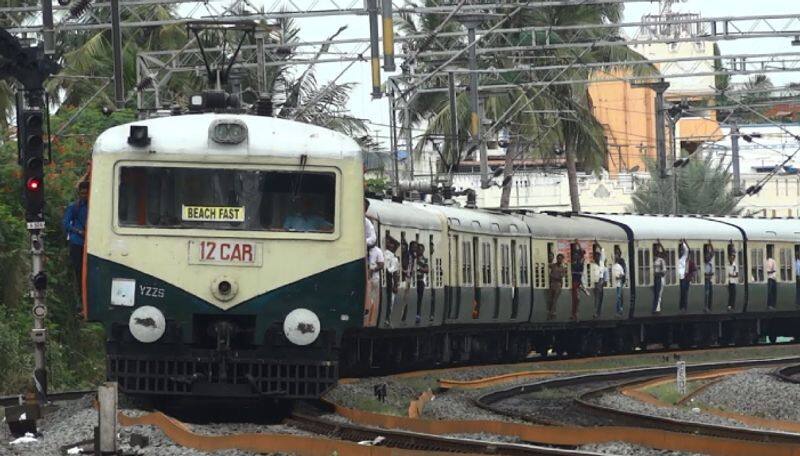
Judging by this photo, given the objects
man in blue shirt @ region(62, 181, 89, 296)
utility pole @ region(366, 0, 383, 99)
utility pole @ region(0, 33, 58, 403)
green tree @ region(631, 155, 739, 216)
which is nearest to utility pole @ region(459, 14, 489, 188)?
utility pole @ region(366, 0, 383, 99)

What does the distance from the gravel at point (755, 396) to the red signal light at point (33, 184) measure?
7.28m

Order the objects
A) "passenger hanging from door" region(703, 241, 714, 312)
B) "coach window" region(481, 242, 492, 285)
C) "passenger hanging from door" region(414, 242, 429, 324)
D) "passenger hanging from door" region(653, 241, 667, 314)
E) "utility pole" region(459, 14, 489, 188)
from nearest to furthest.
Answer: "passenger hanging from door" region(414, 242, 429, 324) → "coach window" region(481, 242, 492, 285) → "utility pole" region(459, 14, 489, 188) → "passenger hanging from door" region(653, 241, 667, 314) → "passenger hanging from door" region(703, 241, 714, 312)

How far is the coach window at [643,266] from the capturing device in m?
34.5

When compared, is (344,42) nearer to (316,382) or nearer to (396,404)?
(396,404)

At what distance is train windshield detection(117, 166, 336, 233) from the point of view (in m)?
15.8

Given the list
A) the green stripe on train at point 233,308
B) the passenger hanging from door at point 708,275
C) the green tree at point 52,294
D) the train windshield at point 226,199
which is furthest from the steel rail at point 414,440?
the passenger hanging from door at point 708,275

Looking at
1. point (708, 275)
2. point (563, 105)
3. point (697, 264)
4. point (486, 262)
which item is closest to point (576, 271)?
point (486, 262)

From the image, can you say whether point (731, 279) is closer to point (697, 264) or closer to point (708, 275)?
point (708, 275)

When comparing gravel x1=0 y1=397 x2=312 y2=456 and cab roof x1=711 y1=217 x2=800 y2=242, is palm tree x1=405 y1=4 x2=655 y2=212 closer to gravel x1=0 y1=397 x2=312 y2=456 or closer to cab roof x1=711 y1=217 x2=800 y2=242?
cab roof x1=711 y1=217 x2=800 y2=242

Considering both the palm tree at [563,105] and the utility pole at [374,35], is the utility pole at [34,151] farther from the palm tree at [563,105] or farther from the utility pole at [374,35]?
the palm tree at [563,105]

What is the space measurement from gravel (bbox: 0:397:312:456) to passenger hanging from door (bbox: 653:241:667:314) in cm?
1927

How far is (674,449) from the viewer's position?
1309 centimetres

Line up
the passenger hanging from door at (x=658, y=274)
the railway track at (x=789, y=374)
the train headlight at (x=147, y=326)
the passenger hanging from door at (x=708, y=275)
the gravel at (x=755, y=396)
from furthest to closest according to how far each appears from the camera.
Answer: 1. the passenger hanging from door at (x=708, y=275)
2. the passenger hanging from door at (x=658, y=274)
3. the railway track at (x=789, y=374)
4. the gravel at (x=755, y=396)
5. the train headlight at (x=147, y=326)

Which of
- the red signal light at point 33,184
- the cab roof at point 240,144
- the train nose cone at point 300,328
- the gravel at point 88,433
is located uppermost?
the cab roof at point 240,144
